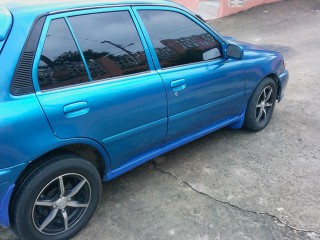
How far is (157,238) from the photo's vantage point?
9.44 ft

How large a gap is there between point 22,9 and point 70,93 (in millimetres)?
673

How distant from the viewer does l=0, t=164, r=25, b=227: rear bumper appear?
2355mm

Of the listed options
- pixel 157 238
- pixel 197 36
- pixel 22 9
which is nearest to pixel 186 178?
pixel 157 238

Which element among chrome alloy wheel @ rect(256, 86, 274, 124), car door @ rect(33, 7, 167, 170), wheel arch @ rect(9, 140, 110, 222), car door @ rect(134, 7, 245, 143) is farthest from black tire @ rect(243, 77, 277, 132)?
wheel arch @ rect(9, 140, 110, 222)

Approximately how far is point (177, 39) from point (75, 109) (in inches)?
51.2

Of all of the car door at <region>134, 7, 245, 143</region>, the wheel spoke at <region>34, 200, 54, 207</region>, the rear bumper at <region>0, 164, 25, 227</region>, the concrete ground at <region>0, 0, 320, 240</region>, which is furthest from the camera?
the car door at <region>134, 7, 245, 143</region>

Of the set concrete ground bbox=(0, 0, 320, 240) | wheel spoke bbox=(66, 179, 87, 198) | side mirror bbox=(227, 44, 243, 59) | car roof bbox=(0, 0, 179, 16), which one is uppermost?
car roof bbox=(0, 0, 179, 16)

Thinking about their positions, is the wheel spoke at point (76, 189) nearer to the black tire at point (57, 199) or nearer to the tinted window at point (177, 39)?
the black tire at point (57, 199)

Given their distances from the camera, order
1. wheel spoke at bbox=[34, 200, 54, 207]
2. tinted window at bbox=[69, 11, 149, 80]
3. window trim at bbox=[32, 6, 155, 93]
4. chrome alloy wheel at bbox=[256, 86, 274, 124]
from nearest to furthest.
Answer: window trim at bbox=[32, 6, 155, 93] < wheel spoke at bbox=[34, 200, 54, 207] < tinted window at bbox=[69, 11, 149, 80] < chrome alloy wheel at bbox=[256, 86, 274, 124]

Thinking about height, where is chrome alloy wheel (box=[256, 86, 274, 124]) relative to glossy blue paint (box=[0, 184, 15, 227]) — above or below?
below

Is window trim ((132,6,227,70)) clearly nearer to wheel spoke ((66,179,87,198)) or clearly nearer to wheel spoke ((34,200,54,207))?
wheel spoke ((66,179,87,198))

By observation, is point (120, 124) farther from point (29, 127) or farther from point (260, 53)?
point (260, 53)

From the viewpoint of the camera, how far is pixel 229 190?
343cm

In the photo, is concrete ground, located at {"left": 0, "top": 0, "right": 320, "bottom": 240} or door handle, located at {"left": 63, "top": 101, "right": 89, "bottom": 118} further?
concrete ground, located at {"left": 0, "top": 0, "right": 320, "bottom": 240}
